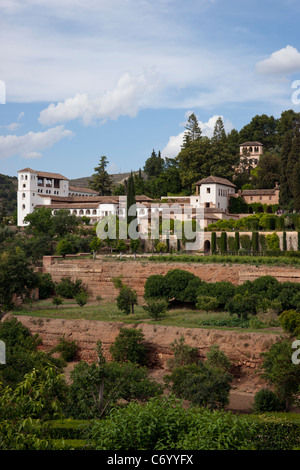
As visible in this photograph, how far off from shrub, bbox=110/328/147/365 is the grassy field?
2.11m

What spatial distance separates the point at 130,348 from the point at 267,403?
7.80m

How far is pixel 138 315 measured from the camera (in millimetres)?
30344

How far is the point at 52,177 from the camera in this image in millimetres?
64062

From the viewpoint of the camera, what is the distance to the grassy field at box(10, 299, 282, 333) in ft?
88.5

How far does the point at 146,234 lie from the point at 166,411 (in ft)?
124

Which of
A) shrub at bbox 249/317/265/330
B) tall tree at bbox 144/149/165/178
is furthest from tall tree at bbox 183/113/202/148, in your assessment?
shrub at bbox 249/317/265/330

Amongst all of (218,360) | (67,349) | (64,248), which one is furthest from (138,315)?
(64,248)

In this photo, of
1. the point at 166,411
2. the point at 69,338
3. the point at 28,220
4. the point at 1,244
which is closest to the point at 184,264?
the point at 69,338

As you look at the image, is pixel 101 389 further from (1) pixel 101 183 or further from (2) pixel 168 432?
(1) pixel 101 183

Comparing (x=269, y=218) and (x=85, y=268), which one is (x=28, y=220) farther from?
(x=269, y=218)

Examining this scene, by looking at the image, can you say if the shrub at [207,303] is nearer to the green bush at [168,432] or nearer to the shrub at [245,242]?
the shrub at [245,242]

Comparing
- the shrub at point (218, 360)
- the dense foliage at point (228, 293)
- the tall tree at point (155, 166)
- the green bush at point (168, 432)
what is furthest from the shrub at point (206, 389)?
the tall tree at point (155, 166)

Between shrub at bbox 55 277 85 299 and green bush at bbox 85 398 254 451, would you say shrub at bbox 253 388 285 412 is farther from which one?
shrub at bbox 55 277 85 299

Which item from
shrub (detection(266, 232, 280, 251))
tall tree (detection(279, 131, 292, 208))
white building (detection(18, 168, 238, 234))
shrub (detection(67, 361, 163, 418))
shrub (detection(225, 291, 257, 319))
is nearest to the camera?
shrub (detection(67, 361, 163, 418))
